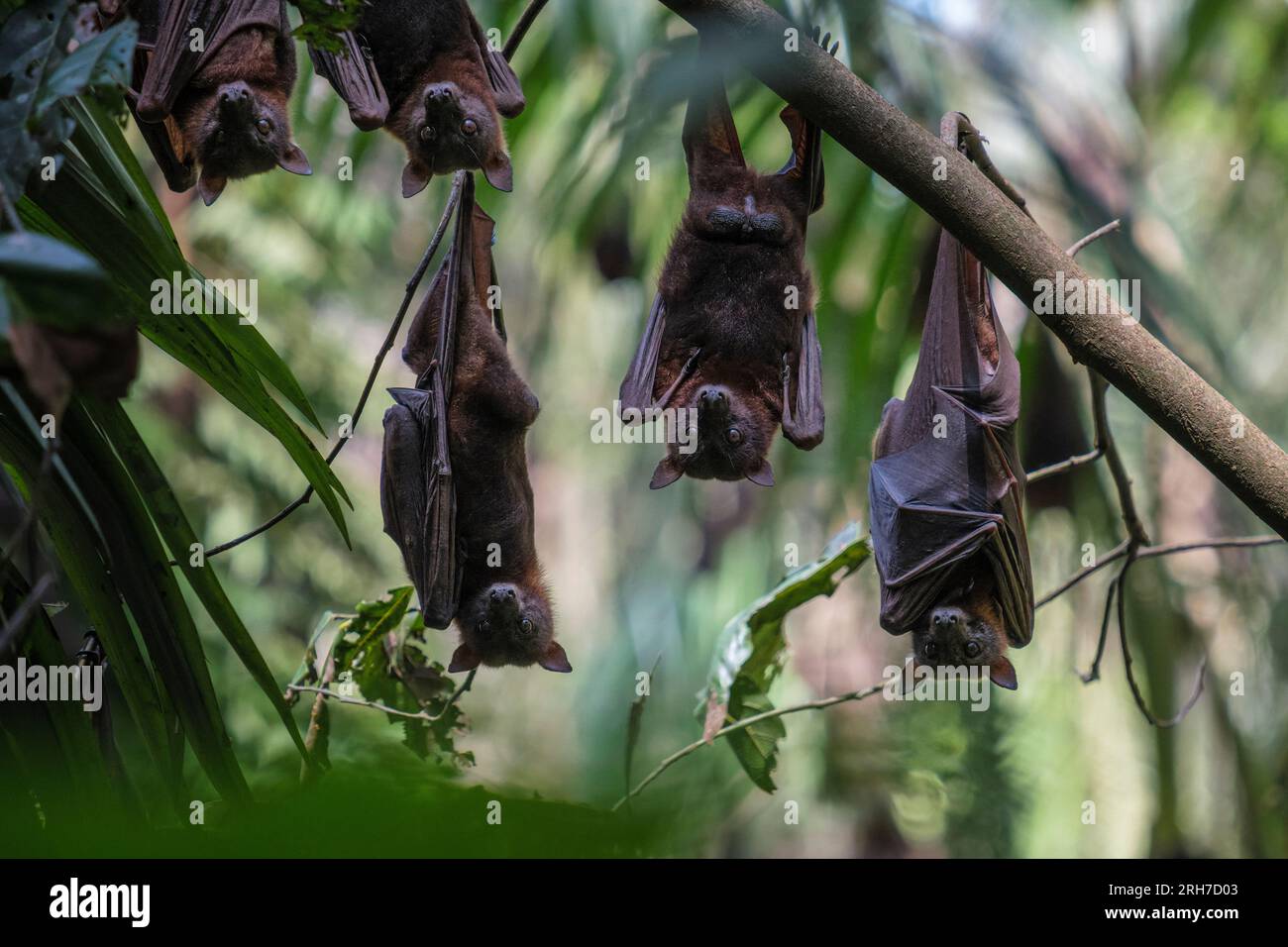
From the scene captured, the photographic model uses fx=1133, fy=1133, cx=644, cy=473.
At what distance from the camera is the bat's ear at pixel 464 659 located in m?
2.94

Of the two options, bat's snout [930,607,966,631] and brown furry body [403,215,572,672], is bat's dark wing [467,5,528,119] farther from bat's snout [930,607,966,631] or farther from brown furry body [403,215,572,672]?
bat's snout [930,607,966,631]

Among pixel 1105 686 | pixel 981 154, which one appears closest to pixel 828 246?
pixel 981 154

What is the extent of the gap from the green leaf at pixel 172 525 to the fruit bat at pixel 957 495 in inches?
58.7

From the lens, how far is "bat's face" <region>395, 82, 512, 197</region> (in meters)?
2.40

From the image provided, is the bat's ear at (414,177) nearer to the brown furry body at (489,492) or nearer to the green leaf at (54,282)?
the brown furry body at (489,492)

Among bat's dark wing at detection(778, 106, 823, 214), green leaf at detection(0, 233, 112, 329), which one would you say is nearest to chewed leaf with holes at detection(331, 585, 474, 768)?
bat's dark wing at detection(778, 106, 823, 214)

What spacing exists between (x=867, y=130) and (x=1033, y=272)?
1.27ft

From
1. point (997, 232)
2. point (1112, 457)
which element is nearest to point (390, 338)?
point (997, 232)

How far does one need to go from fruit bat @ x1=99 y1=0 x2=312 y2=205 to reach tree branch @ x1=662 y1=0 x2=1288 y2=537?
85 centimetres

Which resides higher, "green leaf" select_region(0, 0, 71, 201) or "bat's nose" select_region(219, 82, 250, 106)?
"bat's nose" select_region(219, 82, 250, 106)

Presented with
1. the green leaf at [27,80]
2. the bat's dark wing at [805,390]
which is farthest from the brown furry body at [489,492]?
the green leaf at [27,80]

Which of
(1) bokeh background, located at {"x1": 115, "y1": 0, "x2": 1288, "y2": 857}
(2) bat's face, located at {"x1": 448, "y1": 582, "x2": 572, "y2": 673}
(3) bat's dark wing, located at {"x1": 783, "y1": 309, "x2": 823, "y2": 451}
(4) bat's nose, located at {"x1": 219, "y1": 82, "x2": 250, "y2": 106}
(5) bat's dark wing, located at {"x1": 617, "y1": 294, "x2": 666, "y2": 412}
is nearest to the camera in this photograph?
(4) bat's nose, located at {"x1": 219, "y1": 82, "x2": 250, "y2": 106}

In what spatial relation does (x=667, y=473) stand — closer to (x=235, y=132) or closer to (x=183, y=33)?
(x=235, y=132)
